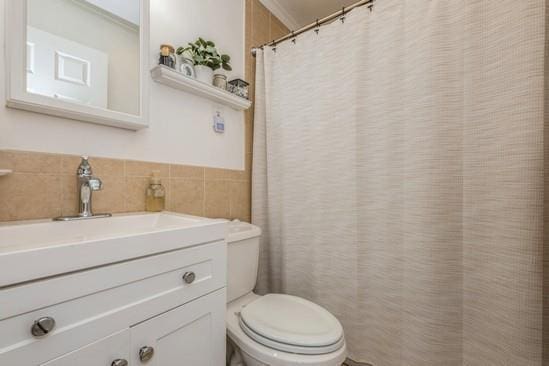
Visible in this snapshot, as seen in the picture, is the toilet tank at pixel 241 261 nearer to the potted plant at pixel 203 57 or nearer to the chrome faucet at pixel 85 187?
the chrome faucet at pixel 85 187

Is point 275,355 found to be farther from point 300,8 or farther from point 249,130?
point 300,8

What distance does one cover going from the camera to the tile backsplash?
0.77 meters

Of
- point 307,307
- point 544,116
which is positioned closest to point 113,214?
point 307,307

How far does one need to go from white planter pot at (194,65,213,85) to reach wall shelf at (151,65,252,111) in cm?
5

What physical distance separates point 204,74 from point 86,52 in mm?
484

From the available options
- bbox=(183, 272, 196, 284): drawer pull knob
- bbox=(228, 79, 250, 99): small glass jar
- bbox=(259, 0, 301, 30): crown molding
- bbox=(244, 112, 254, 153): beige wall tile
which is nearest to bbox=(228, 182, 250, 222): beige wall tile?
bbox=(244, 112, 254, 153): beige wall tile

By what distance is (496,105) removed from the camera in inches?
36.0

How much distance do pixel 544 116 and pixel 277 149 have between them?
1.13m

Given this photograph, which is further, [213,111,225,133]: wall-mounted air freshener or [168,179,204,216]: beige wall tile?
[213,111,225,133]: wall-mounted air freshener

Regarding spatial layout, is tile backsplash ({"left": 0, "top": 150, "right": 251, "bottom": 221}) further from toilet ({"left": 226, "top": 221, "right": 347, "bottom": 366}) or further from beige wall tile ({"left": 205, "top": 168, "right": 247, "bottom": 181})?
toilet ({"left": 226, "top": 221, "right": 347, "bottom": 366})

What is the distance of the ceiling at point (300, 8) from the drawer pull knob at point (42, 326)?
197 centimetres

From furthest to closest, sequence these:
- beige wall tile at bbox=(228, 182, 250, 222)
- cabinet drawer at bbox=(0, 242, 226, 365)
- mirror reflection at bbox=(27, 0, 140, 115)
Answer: beige wall tile at bbox=(228, 182, 250, 222) < mirror reflection at bbox=(27, 0, 140, 115) < cabinet drawer at bbox=(0, 242, 226, 365)

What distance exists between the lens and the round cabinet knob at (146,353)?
0.60 meters

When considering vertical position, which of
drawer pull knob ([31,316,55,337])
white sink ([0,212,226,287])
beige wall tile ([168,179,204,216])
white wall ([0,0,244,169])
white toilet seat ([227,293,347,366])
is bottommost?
white toilet seat ([227,293,347,366])
